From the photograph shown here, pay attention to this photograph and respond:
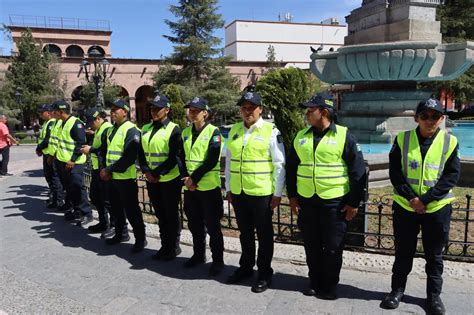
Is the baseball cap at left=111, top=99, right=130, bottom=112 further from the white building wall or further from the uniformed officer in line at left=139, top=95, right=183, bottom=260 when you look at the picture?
the white building wall

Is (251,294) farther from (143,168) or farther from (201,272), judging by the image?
(143,168)

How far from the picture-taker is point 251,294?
145 inches

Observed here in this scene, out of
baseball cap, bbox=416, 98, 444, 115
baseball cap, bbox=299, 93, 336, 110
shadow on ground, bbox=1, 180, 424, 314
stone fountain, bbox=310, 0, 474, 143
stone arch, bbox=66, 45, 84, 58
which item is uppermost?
stone arch, bbox=66, 45, 84, 58

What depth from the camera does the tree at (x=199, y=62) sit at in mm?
30078

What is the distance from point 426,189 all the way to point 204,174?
209 centimetres

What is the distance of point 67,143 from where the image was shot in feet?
20.6

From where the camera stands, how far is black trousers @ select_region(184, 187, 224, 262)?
4.09 meters

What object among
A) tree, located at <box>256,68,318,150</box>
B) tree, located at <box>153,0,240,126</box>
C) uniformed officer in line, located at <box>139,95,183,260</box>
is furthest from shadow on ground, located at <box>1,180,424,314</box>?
tree, located at <box>153,0,240,126</box>

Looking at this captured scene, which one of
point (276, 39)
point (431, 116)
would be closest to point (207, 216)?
point (431, 116)

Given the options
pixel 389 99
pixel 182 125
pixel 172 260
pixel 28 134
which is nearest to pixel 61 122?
pixel 172 260

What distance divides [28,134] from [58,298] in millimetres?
30019

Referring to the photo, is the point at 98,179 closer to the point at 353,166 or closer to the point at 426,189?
the point at 353,166

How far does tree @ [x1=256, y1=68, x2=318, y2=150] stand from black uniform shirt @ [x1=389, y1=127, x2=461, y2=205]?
4.92m

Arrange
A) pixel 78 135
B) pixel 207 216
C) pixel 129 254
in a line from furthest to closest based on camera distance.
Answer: pixel 78 135 → pixel 129 254 → pixel 207 216
